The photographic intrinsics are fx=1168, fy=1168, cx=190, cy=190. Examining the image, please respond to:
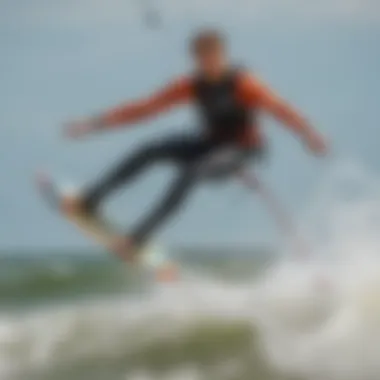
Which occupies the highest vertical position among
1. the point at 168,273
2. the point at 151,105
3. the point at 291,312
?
the point at 151,105

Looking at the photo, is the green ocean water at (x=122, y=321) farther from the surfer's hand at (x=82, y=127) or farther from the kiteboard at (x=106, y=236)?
the surfer's hand at (x=82, y=127)

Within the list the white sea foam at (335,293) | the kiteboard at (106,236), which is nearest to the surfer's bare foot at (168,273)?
the kiteboard at (106,236)

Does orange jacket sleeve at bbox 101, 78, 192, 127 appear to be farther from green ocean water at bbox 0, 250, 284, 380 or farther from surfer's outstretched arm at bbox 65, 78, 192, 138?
green ocean water at bbox 0, 250, 284, 380

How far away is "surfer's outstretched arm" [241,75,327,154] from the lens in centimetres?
197

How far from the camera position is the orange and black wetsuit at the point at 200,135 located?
1.98m

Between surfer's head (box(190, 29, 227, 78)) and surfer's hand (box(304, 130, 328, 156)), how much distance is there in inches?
7.3

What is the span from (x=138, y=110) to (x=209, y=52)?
0.16m

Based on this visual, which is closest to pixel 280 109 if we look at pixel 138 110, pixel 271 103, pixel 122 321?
pixel 271 103

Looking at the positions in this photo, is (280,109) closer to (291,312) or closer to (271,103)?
(271,103)

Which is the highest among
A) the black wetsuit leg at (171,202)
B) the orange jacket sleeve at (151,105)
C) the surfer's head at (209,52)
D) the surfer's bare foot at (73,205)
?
the surfer's head at (209,52)

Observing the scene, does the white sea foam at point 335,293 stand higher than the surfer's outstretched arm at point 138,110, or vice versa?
the surfer's outstretched arm at point 138,110

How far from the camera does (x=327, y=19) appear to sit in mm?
2033

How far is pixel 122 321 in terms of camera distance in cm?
201

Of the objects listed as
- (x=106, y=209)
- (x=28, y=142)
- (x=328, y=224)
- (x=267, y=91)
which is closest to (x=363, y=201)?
(x=328, y=224)
